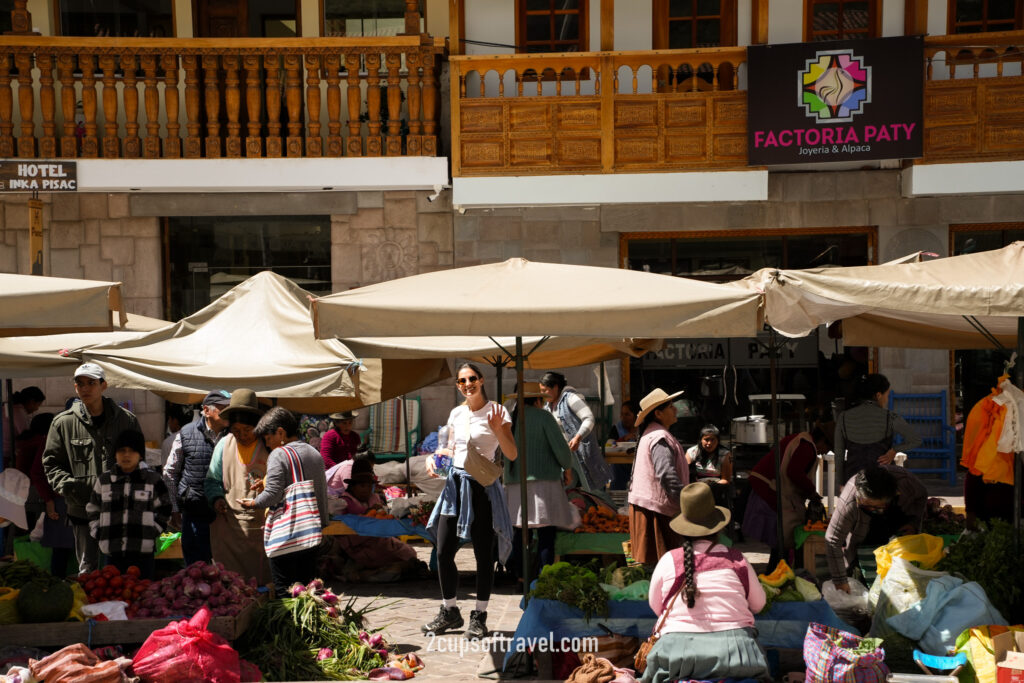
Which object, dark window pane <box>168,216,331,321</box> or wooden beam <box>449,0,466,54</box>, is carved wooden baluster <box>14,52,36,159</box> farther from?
wooden beam <box>449,0,466,54</box>

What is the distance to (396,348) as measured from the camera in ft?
27.1

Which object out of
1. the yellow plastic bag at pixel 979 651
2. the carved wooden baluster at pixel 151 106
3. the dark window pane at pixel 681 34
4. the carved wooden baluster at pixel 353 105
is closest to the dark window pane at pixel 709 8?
the dark window pane at pixel 681 34

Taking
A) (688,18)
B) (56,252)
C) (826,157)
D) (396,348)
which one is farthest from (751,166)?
(56,252)

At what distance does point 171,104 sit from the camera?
13.6m

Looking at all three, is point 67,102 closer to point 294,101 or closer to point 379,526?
point 294,101

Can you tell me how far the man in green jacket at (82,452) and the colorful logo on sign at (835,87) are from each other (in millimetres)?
8784

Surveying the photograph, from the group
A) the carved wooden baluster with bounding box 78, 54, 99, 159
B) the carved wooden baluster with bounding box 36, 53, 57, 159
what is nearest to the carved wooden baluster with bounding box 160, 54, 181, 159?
the carved wooden baluster with bounding box 78, 54, 99, 159

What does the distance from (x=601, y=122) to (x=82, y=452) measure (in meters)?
7.68

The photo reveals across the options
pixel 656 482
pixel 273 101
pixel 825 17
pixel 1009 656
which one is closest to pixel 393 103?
pixel 273 101

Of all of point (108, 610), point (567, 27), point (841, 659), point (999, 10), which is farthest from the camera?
point (567, 27)

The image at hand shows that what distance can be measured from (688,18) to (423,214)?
4345 mm

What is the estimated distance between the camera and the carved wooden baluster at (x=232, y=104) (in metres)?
13.6

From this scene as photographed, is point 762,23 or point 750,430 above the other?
point 762,23

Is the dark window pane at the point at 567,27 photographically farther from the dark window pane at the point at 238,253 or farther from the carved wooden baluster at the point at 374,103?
the dark window pane at the point at 238,253
